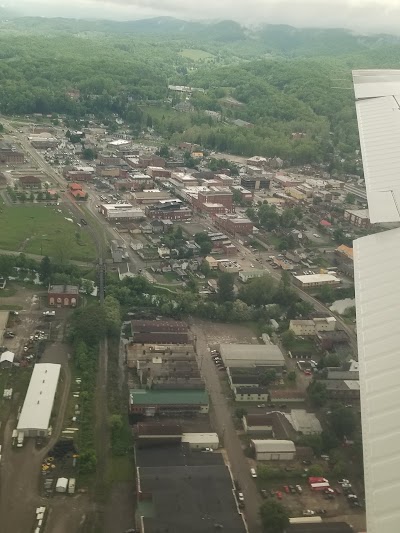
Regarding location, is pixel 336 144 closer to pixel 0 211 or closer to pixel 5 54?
pixel 0 211

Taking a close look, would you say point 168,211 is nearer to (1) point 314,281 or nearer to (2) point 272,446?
(1) point 314,281

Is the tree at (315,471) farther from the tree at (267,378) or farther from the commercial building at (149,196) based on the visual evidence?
the commercial building at (149,196)

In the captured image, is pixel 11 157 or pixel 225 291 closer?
pixel 225 291

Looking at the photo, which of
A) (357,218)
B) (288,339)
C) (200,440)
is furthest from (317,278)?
(200,440)

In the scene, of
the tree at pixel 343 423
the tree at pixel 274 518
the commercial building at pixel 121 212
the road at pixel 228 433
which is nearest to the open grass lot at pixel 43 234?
the commercial building at pixel 121 212

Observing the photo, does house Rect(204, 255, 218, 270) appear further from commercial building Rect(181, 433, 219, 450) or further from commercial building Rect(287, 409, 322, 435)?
commercial building Rect(181, 433, 219, 450)

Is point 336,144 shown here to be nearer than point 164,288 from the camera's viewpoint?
No

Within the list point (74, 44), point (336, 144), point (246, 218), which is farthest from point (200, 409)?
point (74, 44)
